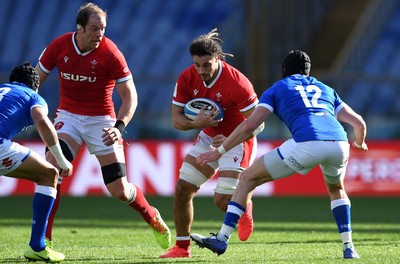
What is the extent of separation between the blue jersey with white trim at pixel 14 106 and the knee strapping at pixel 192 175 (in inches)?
68.1

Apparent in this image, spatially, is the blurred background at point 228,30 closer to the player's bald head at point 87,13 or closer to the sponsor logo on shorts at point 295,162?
the player's bald head at point 87,13

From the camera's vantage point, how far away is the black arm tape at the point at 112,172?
9109 millimetres

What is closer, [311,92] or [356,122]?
[311,92]

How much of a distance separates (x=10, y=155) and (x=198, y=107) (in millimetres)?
2022

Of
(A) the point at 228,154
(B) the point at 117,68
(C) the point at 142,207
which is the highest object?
(B) the point at 117,68

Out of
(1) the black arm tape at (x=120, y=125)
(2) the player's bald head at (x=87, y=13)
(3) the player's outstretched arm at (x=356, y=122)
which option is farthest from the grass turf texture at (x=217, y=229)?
(2) the player's bald head at (x=87, y=13)

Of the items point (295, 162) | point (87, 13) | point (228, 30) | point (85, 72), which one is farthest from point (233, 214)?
point (228, 30)

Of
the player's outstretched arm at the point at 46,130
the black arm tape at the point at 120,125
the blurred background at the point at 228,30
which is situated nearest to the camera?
the player's outstretched arm at the point at 46,130

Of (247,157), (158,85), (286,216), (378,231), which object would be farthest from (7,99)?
(158,85)

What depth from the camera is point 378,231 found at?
1147 centimetres

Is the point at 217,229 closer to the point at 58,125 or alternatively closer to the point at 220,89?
the point at 220,89

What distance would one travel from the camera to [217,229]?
11805 mm

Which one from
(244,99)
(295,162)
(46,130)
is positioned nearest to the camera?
(46,130)

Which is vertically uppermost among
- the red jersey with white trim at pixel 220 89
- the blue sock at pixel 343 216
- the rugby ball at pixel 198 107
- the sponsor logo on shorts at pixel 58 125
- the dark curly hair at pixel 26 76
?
the dark curly hair at pixel 26 76
